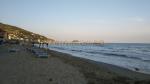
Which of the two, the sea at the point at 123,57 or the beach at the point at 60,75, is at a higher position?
the beach at the point at 60,75

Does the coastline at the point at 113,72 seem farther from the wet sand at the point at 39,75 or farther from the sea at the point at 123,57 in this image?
the sea at the point at 123,57

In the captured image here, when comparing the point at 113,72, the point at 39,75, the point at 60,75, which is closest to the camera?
the point at 39,75

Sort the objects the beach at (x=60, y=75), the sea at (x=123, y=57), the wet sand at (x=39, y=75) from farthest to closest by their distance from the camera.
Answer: the sea at (x=123, y=57)
the beach at (x=60, y=75)
the wet sand at (x=39, y=75)

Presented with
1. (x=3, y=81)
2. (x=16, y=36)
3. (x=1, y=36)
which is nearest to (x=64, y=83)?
(x=3, y=81)

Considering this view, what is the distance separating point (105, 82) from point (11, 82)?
566 centimetres

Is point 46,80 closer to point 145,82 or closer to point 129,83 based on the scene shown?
point 129,83

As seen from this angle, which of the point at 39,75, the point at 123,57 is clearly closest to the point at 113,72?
the point at 39,75

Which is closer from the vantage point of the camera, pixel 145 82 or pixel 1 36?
pixel 145 82

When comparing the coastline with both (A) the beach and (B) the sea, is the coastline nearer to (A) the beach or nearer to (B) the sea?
(A) the beach

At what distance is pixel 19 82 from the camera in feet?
36.0

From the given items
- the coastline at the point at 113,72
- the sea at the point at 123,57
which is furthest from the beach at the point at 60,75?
the sea at the point at 123,57

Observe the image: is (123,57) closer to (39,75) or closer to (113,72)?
(113,72)

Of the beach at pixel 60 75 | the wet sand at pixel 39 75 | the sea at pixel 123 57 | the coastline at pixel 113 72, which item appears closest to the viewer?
the wet sand at pixel 39 75

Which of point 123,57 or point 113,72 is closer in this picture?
point 113,72
